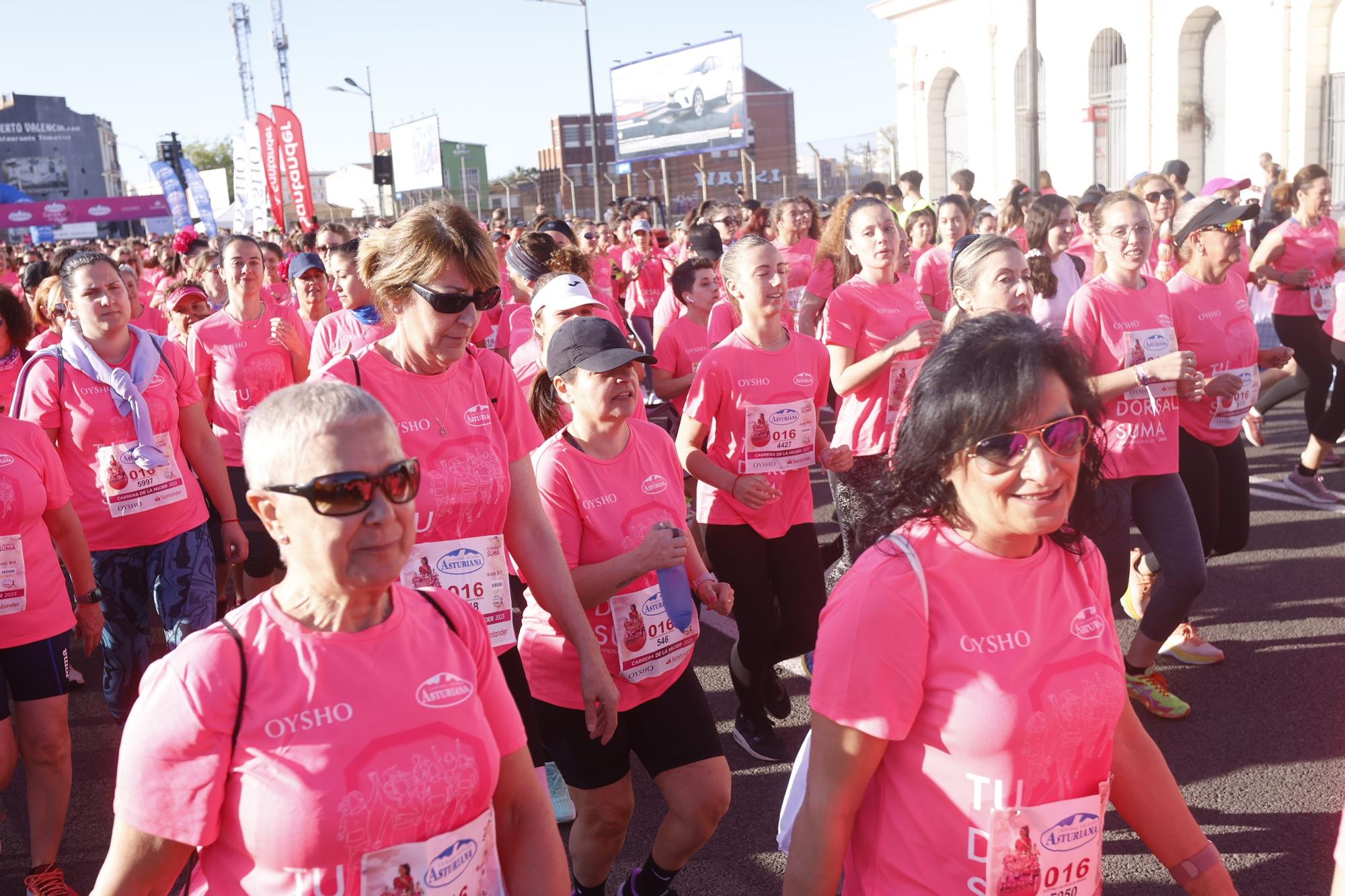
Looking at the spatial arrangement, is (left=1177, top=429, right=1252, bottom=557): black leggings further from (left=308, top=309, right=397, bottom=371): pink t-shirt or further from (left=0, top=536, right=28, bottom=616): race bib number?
(left=0, top=536, right=28, bottom=616): race bib number

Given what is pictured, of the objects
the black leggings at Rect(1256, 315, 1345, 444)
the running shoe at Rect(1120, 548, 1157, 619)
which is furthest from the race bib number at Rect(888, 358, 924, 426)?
the black leggings at Rect(1256, 315, 1345, 444)

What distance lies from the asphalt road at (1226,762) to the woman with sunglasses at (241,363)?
47.3 inches

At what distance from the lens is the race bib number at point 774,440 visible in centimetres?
448

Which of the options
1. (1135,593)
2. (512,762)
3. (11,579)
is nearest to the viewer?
(512,762)

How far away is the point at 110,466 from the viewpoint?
172 inches

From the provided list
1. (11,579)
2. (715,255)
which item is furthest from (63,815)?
(715,255)

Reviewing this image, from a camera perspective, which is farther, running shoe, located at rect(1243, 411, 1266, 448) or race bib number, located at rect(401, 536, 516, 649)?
running shoe, located at rect(1243, 411, 1266, 448)

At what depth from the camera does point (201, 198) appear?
2481cm

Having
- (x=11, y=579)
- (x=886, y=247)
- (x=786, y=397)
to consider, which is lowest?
(x=11, y=579)

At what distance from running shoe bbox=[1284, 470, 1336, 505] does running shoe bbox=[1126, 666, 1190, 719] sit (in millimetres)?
3598

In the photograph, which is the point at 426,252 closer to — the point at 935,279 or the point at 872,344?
the point at 872,344

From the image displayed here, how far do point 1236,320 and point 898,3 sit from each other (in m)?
30.2

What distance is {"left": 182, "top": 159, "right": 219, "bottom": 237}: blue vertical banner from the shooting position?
2481cm

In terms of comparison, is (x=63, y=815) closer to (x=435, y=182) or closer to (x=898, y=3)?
(x=898, y=3)
